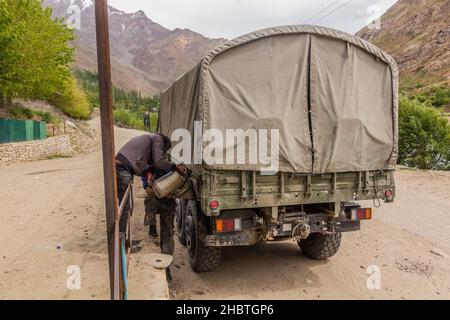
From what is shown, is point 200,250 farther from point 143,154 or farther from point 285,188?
point 143,154

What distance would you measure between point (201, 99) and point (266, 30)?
1174mm

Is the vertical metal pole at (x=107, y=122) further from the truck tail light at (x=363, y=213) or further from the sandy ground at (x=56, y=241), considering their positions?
the truck tail light at (x=363, y=213)

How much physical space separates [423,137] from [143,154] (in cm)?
1410

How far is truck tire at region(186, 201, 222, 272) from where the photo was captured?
16.5ft

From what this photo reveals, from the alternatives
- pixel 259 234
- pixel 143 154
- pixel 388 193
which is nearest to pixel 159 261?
pixel 259 234

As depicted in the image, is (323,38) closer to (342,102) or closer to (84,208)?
(342,102)

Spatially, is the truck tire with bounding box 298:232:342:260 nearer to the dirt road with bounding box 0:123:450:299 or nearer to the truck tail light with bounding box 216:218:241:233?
the dirt road with bounding box 0:123:450:299

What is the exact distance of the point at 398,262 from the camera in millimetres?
5699

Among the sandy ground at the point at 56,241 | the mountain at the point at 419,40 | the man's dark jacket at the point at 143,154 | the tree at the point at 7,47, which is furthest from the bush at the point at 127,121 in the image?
the man's dark jacket at the point at 143,154

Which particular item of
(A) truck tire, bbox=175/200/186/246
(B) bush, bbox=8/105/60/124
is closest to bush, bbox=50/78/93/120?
(B) bush, bbox=8/105/60/124

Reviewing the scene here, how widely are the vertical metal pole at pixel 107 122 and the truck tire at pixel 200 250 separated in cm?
192

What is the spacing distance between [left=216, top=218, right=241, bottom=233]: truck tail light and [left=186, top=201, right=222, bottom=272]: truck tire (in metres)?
0.48

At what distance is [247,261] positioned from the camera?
5766 mm
